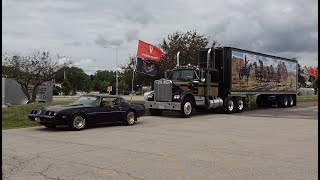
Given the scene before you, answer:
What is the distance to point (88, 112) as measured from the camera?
595 inches

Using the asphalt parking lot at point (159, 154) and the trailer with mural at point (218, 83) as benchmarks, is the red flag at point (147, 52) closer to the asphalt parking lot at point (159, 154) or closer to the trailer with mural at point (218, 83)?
the trailer with mural at point (218, 83)

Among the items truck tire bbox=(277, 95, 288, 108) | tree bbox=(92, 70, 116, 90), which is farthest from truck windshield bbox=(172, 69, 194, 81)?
tree bbox=(92, 70, 116, 90)

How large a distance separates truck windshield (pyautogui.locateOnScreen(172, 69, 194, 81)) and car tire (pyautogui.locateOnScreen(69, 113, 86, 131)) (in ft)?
29.8

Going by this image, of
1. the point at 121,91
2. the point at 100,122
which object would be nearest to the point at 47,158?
the point at 100,122

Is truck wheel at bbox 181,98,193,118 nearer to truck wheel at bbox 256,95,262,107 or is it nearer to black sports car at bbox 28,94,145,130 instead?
black sports car at bbox 28,94,145,130

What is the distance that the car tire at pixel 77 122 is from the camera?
1449 cm

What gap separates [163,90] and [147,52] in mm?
5280

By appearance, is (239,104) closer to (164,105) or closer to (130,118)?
(164,105)

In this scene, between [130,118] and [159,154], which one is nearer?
[159,154]

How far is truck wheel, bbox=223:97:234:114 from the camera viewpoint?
961 inches

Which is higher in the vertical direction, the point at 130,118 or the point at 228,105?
the point at 228,105

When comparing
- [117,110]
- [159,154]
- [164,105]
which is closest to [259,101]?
[164,105]

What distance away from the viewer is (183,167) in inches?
307

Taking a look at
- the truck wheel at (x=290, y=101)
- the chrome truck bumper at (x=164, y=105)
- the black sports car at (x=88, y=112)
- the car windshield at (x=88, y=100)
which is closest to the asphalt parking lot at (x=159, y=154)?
the black sports car at (x=88, y=112)
